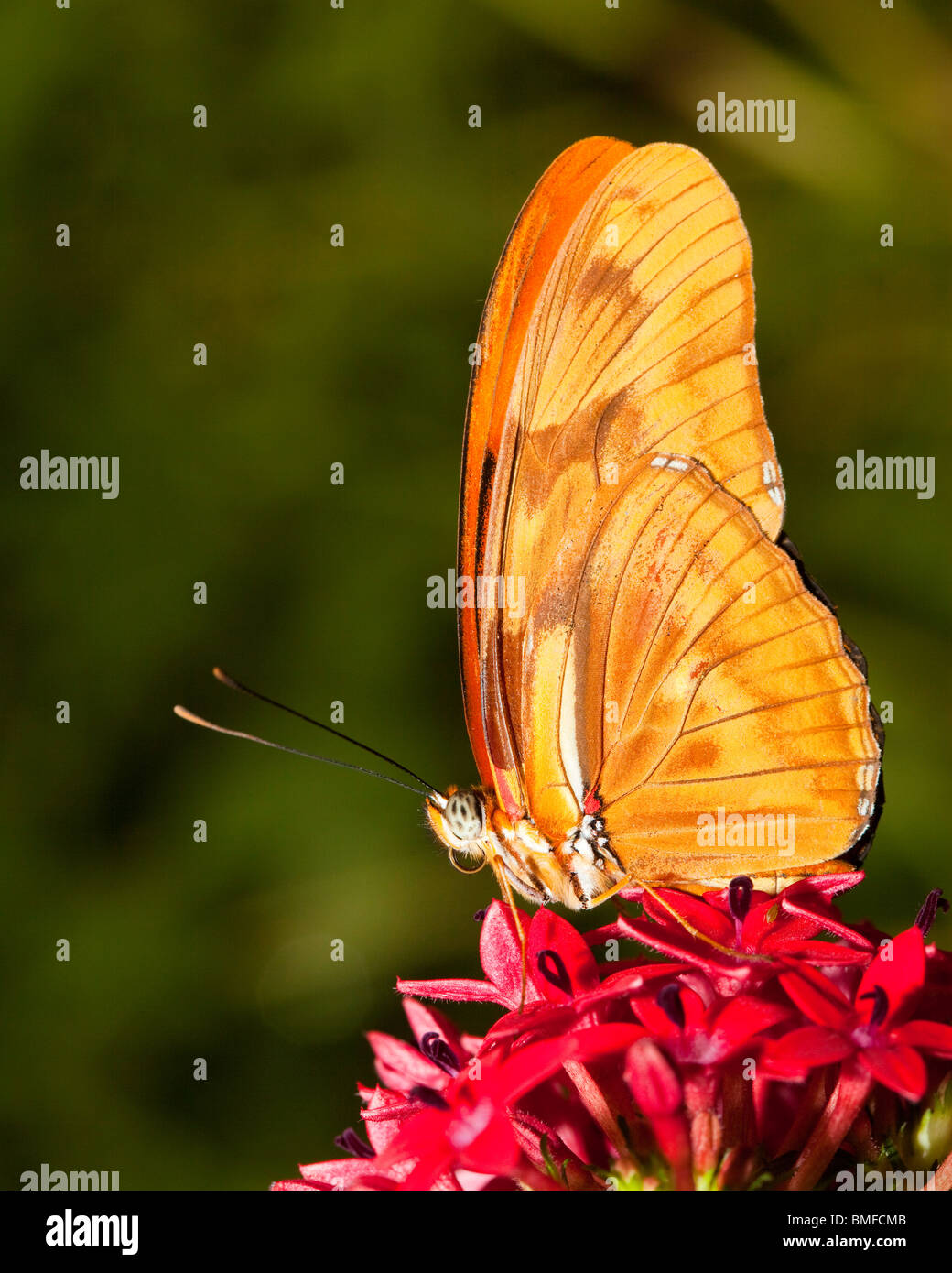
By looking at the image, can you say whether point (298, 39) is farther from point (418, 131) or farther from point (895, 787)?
point (895, 787)

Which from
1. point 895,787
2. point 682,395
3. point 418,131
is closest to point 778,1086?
point 682,395

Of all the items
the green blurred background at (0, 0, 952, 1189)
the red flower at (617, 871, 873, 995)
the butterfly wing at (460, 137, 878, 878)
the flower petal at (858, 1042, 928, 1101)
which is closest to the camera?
the flower petal at (858, 1042, 928, 1101)

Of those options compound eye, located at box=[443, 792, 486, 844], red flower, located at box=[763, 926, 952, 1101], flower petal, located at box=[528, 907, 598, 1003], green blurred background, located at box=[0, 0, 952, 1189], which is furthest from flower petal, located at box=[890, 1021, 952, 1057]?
green blurred background, located at box=[0, 0, 952, 1189]

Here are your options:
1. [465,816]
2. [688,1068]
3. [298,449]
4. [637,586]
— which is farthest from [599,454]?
[298,449]

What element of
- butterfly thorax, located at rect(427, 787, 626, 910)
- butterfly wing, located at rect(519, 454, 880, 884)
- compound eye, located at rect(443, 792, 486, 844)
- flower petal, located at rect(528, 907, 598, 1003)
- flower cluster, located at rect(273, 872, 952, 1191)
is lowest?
flower cluster, located at rect(273, 872, 952, 1191)

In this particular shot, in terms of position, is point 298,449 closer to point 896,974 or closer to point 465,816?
point 465,816

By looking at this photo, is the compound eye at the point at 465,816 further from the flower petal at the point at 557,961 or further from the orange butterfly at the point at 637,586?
the flower petal at the point at 557,961

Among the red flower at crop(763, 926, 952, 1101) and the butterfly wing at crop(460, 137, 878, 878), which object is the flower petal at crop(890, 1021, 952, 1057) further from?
the butterfly wing at crop(460, 137, 878, 878)
